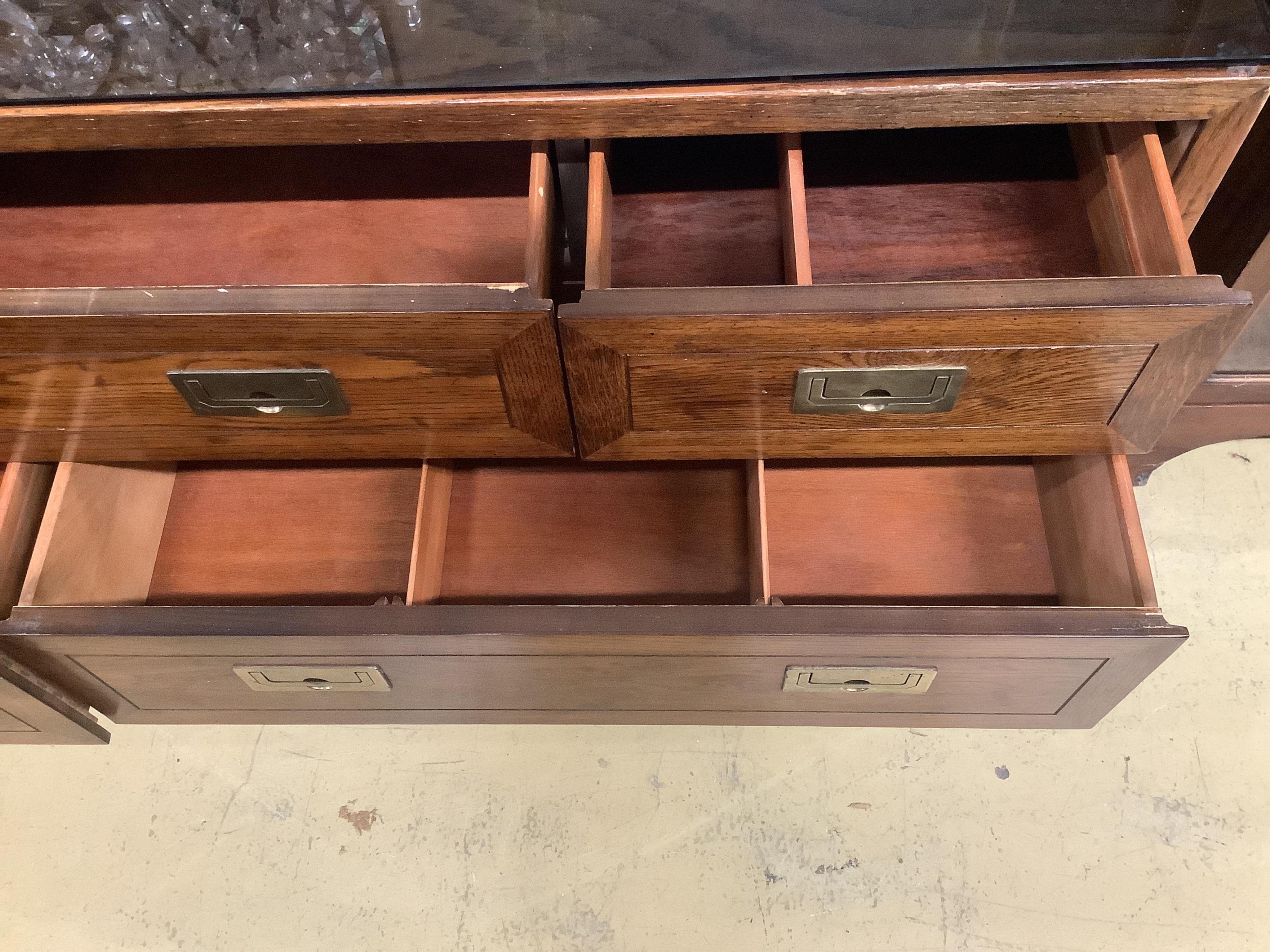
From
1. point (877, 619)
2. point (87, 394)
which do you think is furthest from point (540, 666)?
point (87, 394)

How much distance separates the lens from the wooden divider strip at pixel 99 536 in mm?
855

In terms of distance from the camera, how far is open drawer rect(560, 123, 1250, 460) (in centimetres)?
66

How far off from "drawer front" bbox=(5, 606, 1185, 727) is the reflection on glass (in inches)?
17.2

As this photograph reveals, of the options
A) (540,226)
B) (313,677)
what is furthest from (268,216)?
(313,677)

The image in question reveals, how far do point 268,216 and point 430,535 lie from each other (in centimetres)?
36

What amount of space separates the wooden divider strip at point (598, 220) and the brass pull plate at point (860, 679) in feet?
1.31

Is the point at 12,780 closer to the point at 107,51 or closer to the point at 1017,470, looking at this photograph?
the point at 107,51

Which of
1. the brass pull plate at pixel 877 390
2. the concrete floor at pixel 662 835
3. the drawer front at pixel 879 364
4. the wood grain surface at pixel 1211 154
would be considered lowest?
the concrete floor at pixel 662 835

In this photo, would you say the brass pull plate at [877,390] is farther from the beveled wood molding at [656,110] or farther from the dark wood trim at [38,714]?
the dark wood trim at [38,714]

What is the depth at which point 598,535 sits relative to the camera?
1.04 meters

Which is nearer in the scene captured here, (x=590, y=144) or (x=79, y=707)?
(x=590, y=144)

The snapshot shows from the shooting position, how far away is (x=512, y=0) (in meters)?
0.74

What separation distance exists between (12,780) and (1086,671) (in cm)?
117

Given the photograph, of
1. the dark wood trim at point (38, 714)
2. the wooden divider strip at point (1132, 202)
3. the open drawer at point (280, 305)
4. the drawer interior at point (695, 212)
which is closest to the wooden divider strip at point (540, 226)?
the open drawer at point (280, 305)
